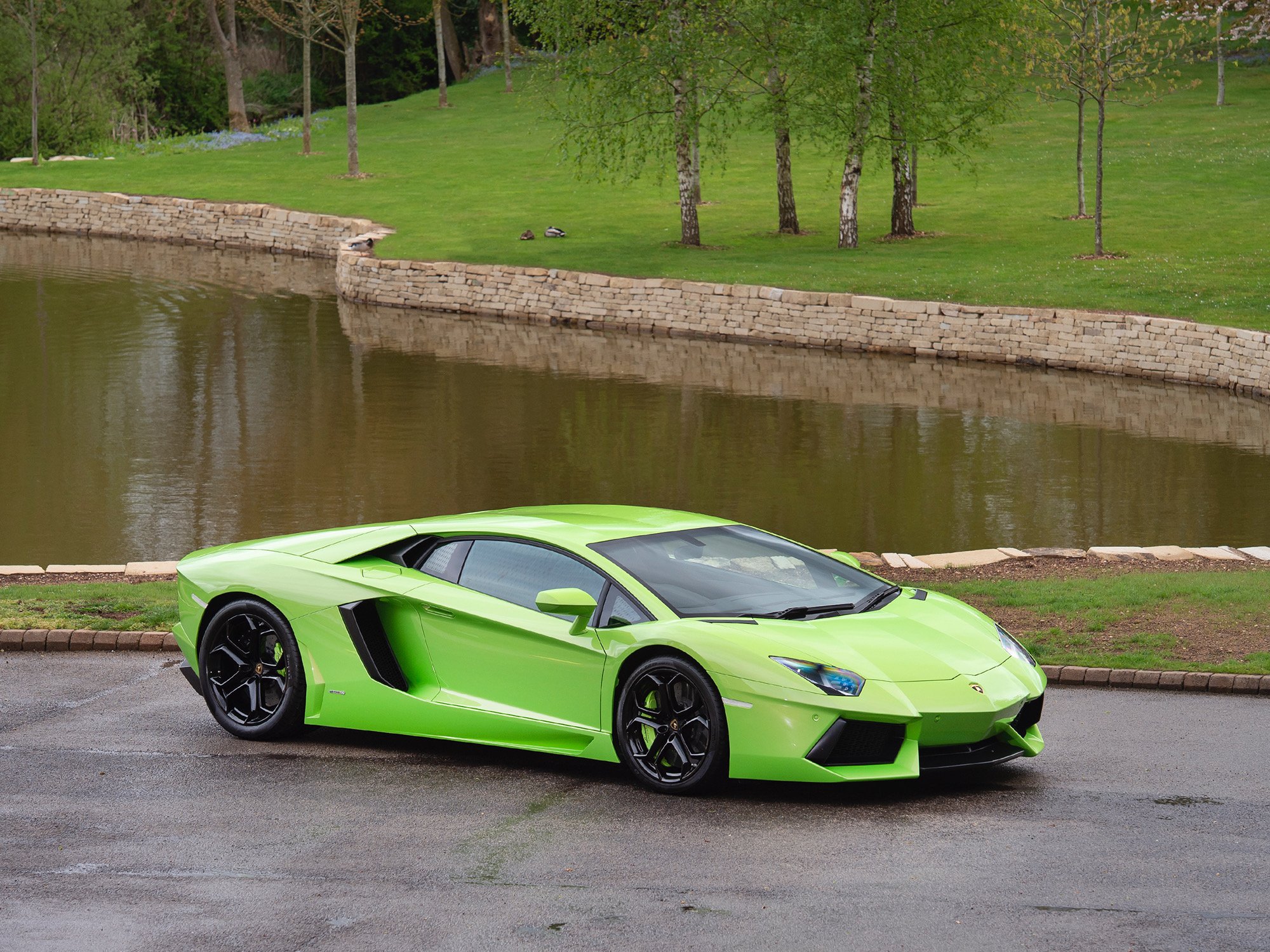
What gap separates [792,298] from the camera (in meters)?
31.6

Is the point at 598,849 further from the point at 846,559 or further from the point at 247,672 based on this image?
the point at 247,672

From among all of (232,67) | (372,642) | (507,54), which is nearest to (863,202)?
(507,54)

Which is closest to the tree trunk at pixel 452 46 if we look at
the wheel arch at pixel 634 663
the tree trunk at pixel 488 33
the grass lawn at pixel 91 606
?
the tree trunk at pixel 488 33

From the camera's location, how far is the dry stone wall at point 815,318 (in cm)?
2684

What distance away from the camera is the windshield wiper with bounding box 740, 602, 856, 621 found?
726cm

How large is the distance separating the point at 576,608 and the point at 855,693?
133 centimetres

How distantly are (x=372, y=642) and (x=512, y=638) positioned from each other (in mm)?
871

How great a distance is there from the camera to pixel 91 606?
11516 millimetres

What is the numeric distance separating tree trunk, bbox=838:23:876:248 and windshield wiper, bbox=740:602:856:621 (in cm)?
2874

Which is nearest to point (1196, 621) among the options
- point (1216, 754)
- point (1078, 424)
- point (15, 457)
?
point (1216, 754)

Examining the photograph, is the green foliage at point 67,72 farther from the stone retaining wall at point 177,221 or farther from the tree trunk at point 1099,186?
the tree trunk at point 1099,186

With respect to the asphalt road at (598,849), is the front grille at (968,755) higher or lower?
higher

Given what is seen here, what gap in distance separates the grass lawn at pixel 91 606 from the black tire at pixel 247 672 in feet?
9.00

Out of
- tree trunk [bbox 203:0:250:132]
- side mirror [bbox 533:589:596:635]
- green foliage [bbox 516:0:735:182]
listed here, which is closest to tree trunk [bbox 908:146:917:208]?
green foliage [bbox 516:0:735:182]
